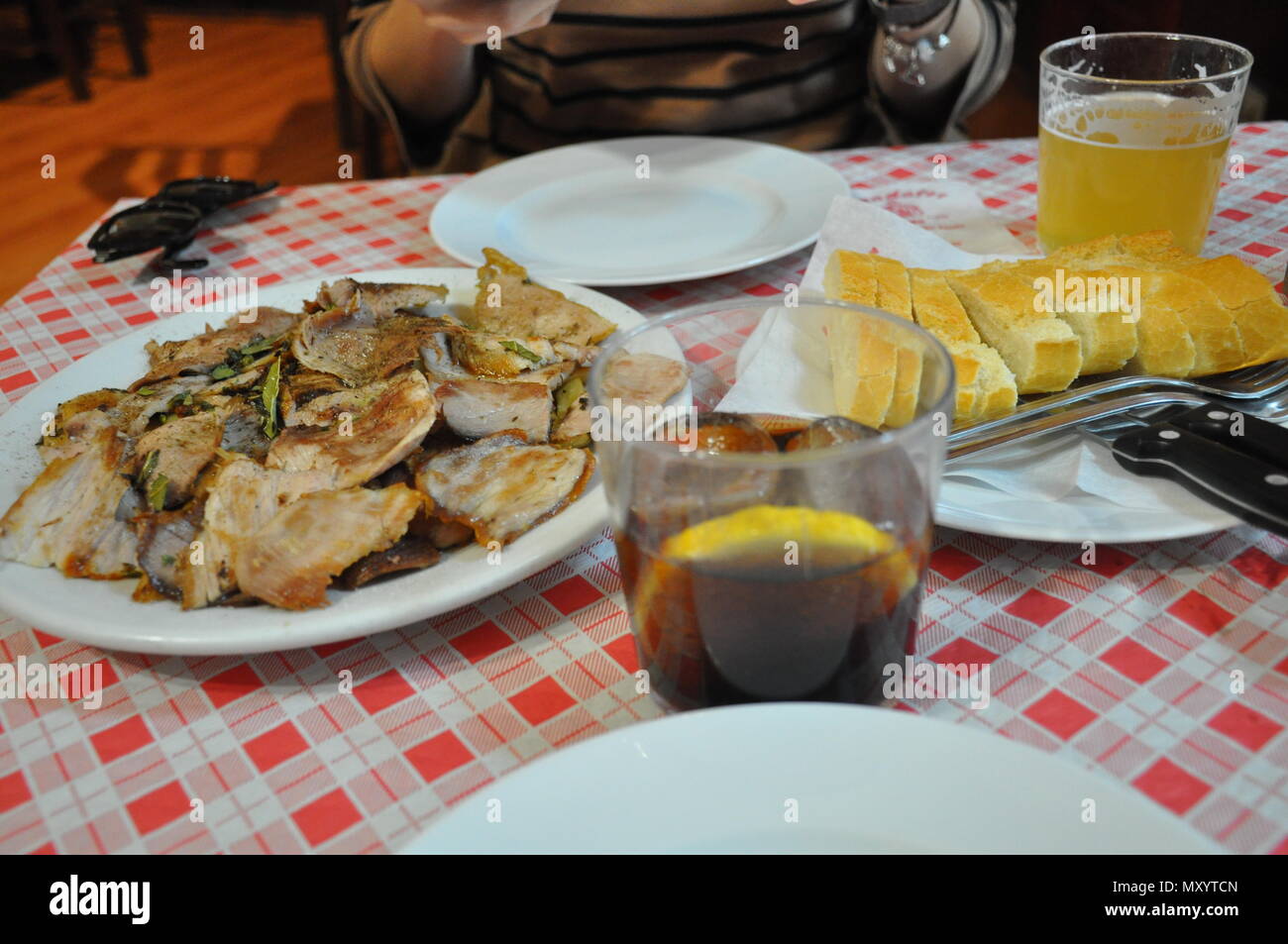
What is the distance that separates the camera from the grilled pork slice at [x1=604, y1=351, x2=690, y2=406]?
77cm

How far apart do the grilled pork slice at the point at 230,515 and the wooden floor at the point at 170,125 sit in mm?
4000

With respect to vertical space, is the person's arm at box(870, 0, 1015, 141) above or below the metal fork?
above

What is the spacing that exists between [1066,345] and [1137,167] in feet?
1.55

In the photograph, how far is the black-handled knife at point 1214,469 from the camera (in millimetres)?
863

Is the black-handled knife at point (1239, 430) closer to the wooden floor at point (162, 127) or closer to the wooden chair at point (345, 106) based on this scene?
the wooden chair at point (345, 106)

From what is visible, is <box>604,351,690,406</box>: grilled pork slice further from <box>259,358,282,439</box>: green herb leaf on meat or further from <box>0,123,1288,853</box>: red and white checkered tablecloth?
<box>259,358,282,439</box>: green herb leaf on meat

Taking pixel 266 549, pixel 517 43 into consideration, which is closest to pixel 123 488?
pixel 266 549

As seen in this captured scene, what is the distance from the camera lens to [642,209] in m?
1.88

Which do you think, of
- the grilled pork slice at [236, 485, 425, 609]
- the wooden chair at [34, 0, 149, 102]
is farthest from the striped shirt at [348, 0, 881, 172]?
the wooden chair at [34, 0, 149, 102]

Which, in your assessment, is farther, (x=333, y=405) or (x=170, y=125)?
(x=170, y=125)

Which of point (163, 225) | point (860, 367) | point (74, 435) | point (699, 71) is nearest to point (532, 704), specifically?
point (860, 367)

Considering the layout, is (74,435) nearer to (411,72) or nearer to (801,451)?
(801,451)

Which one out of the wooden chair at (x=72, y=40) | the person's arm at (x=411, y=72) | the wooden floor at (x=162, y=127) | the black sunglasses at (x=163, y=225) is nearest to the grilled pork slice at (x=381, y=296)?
the black sunglasses at (x=163, y=225)

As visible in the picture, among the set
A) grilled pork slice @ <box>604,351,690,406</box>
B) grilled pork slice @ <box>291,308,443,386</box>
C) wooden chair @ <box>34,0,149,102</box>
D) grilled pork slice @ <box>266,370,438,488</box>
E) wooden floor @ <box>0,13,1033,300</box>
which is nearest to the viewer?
grilled pork slice @ <box>604,351,690,406</box>
